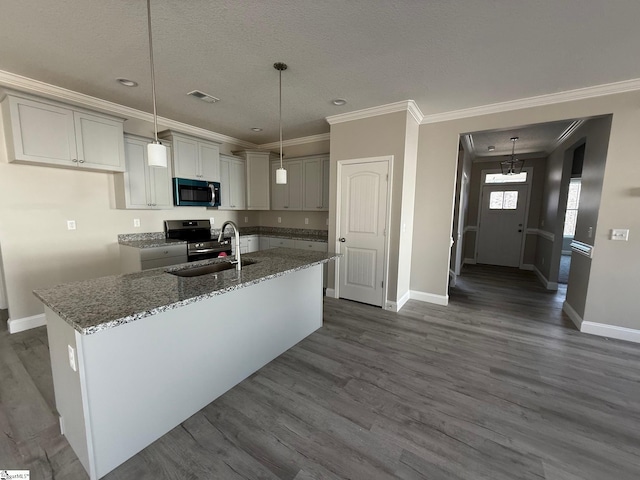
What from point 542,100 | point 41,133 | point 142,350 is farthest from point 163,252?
point 542,100

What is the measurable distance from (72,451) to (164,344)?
31.2 inches

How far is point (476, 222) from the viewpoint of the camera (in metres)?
7.37

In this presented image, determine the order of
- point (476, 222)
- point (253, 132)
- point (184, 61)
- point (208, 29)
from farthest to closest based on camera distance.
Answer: point (476, 222) → point (253, 132) → point (184, 61) → point (208, 29)

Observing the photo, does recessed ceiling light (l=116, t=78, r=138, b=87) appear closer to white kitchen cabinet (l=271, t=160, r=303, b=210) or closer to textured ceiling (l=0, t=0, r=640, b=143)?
textured ceiling (l=0, t=0, r=640, b=143)

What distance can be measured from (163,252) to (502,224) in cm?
767

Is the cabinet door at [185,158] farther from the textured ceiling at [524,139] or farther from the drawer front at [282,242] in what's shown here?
the textured ceiling at [524,139]

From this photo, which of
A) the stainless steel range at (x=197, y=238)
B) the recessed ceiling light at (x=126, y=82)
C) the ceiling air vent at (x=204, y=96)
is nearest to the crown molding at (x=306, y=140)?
the ceiling air vent at (x=204, y=96)

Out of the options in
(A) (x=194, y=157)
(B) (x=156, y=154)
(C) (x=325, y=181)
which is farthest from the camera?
(C) (x=325, y=181)

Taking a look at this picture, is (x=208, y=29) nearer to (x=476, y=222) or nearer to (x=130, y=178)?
(x=130, y=178)

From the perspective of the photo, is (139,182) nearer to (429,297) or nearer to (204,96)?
(204,96)

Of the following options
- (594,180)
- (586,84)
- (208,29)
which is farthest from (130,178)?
(594,180)

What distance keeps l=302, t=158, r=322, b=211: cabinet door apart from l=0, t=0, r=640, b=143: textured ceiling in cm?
153

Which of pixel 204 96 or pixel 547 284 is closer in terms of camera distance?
pixel 204 96

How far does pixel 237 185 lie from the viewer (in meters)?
5.18
